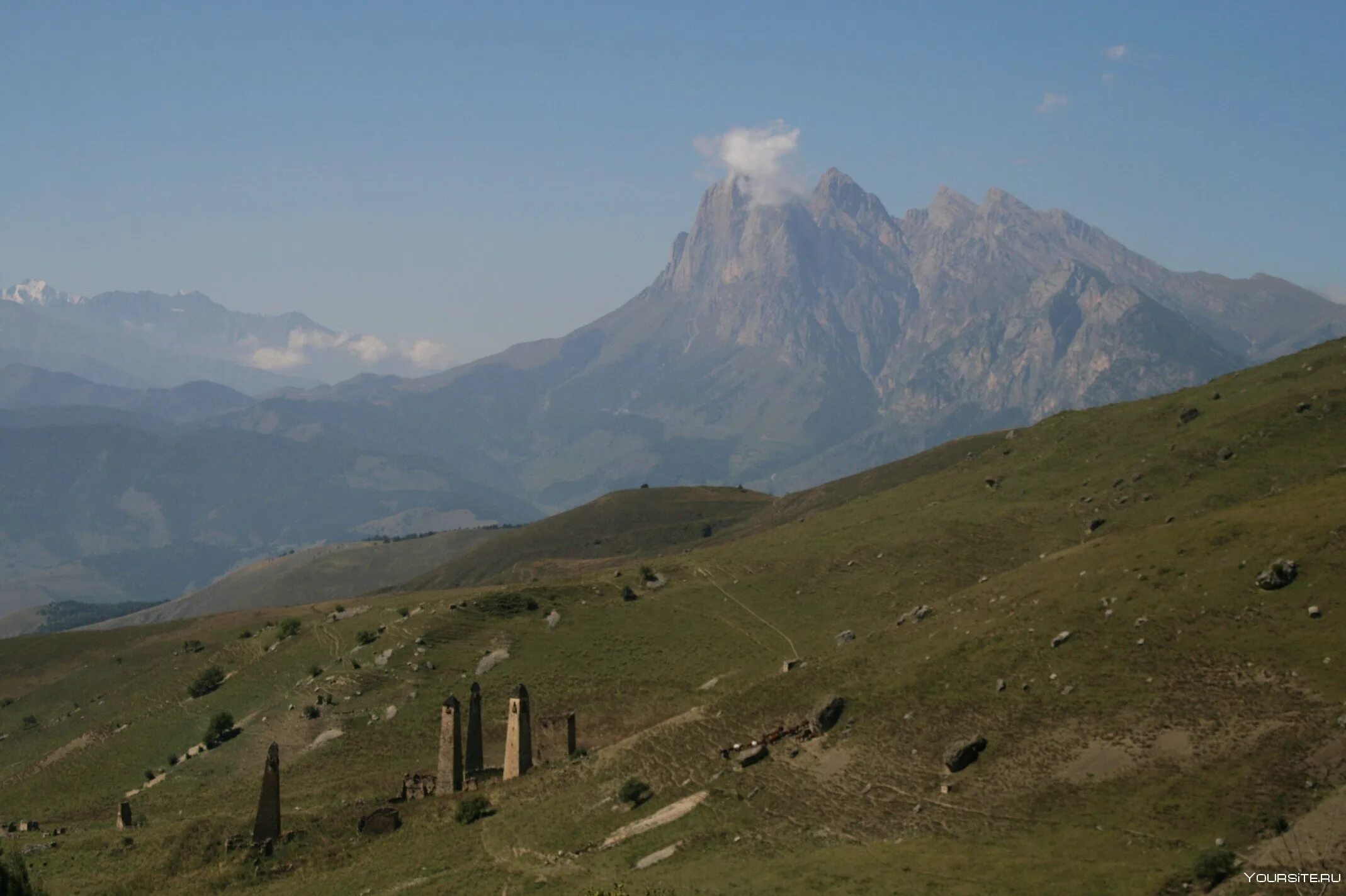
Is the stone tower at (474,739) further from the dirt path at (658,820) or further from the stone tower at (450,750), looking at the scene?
the dirt path at (658,820)

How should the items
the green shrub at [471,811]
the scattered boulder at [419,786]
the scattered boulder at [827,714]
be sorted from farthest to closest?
1. the scattered boulder at [419,786]
2. the scattered boulder at [827,714]
3. the green shrub at [471,811]

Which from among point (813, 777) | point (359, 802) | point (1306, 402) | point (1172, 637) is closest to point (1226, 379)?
point (1306, 402)

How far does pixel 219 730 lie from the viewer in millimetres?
95188

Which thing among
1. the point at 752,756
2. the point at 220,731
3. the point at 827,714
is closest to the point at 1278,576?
the point at 827,714

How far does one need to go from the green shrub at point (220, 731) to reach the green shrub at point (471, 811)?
120ft

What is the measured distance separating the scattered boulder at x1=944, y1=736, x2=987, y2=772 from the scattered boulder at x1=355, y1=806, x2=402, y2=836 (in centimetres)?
2962

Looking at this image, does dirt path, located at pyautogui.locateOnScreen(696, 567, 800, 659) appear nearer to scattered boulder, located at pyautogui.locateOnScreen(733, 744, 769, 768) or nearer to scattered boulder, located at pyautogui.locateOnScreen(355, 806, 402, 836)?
scattered boulder, located at pyautogui.locateOnScreen(733, 744, 769, 768)

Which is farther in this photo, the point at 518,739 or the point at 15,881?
the point at 518,739

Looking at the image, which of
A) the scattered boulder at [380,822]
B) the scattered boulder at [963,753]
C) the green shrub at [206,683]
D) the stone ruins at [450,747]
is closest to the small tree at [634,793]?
the stone ruins at [450,747]

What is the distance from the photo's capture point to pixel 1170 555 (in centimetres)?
7094

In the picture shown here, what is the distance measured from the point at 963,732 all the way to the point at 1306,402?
64816 mm

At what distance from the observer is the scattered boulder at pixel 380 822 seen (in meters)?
65.9

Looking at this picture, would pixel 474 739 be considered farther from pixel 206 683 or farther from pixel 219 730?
pixel 206 683

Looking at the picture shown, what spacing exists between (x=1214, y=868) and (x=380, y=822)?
42.6 meters
